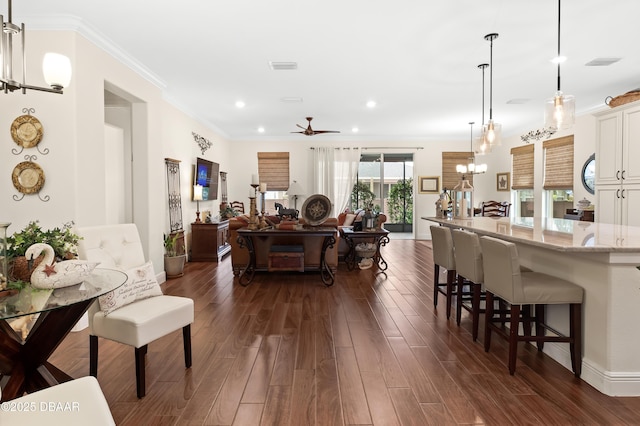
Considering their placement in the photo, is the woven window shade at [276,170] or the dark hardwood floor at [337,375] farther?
the woven window shade at [276,170]

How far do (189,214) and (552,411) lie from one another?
6056 mm

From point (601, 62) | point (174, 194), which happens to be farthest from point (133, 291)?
point (601, 62)

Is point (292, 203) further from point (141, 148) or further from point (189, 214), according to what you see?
point (141, 148)

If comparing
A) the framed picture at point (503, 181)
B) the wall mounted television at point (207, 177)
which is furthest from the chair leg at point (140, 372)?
the framed picture at point (503, 181)

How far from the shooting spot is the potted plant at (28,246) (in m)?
1.69

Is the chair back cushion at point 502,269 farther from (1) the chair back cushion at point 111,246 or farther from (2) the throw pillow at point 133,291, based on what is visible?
(1) the chair back cushion at point 111,246

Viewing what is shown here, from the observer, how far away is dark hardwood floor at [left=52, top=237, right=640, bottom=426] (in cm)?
195

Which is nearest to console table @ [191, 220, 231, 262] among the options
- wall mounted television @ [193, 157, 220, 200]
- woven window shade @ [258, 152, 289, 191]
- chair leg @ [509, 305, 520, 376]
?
wall mounted television @ [193, 157, 220, 200]

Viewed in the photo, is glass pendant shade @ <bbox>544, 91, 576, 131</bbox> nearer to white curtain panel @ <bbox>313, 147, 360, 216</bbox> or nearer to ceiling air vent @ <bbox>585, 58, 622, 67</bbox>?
ceiling air vent @ <bbox>585, 58, 622, 67</bbox>

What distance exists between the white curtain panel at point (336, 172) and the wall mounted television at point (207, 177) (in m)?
2.57

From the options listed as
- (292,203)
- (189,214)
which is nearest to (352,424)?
(189,214)

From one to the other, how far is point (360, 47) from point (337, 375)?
3246 millimetres

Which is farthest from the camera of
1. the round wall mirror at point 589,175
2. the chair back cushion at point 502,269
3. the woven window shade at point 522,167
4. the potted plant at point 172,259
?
the woven window shade at point 522,167

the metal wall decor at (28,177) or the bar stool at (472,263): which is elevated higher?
→ the metal wall decor at (28,177)
